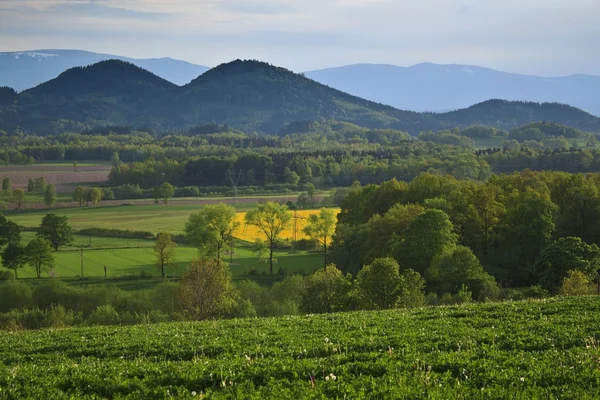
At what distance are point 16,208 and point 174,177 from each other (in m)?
50.4

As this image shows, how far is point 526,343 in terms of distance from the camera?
1595cm

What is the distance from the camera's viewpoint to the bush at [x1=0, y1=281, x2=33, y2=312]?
55500mm

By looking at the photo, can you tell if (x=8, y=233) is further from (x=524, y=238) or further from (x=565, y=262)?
(x=565, y=262)

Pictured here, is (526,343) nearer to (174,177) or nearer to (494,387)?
(494,387)

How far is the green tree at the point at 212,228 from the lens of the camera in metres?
78.1

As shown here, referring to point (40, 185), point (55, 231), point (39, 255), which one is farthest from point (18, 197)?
point (39, 255)

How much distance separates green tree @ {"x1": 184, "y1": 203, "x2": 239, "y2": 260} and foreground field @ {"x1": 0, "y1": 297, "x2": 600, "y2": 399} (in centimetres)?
5634

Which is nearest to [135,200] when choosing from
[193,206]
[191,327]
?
[193,206]

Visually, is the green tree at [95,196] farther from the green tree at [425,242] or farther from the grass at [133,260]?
the green tree at [425,242]

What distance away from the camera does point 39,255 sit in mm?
69062

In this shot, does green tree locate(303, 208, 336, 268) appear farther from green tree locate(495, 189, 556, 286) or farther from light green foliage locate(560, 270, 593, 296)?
light green foliage locate(560, 270, 593, 296)

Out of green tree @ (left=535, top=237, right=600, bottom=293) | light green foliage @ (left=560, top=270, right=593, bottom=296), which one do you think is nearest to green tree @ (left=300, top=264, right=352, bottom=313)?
light green foliage @ (left=560, top=270, right=593, bottom=296)

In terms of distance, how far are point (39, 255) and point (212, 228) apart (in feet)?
69.2

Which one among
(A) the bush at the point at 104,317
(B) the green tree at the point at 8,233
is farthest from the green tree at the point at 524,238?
(B) the green tree at the point at 8,233
